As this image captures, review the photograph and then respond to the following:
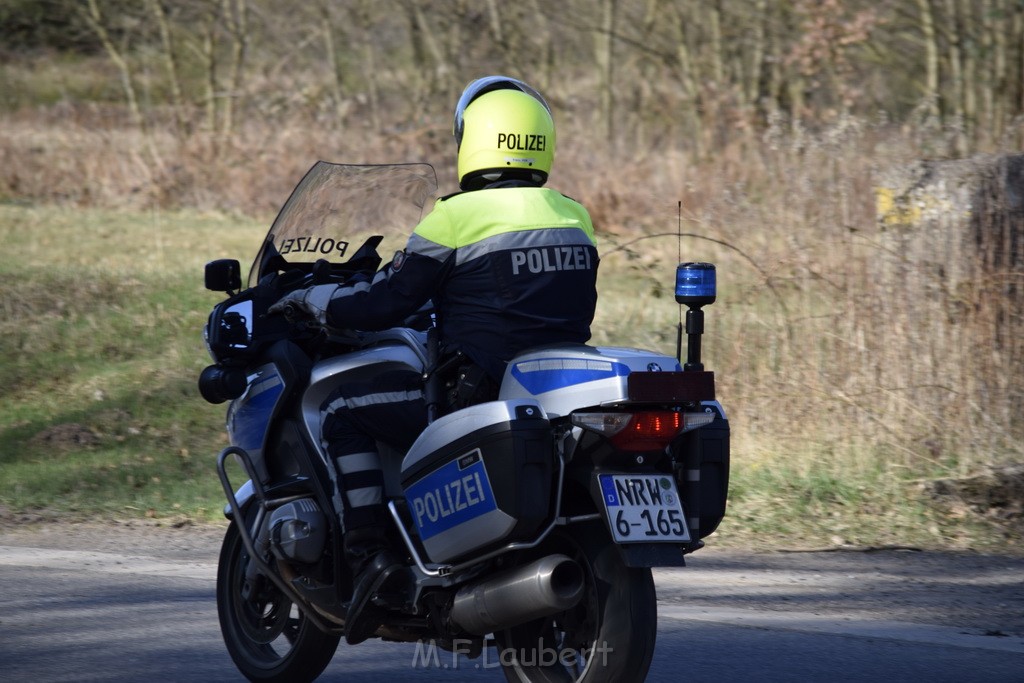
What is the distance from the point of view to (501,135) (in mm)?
4270

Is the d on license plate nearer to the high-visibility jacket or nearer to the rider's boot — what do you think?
the high-visibility jacket

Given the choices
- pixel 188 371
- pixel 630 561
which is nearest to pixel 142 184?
pixel 188 371

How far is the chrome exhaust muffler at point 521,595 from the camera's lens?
3.72 metres

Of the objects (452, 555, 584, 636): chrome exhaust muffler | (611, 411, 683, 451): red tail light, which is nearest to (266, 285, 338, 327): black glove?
(452, 555, 584, 636): chrome exhaust muffler

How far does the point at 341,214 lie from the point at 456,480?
137cm

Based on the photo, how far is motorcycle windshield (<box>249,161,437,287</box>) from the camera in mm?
4867

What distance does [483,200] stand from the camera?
4148mm

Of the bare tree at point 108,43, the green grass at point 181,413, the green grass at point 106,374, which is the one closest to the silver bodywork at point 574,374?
the green grass at point 181,413

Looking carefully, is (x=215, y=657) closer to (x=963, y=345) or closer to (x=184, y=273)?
(x=963, y=345)

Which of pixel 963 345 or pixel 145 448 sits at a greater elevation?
pixel 963 345

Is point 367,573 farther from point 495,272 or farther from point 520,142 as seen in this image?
point 520,142

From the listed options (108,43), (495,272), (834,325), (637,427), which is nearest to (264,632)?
(495,272)

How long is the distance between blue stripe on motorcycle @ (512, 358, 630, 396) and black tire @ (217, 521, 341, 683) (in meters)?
1.24

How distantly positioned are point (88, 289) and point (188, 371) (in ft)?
7.61
